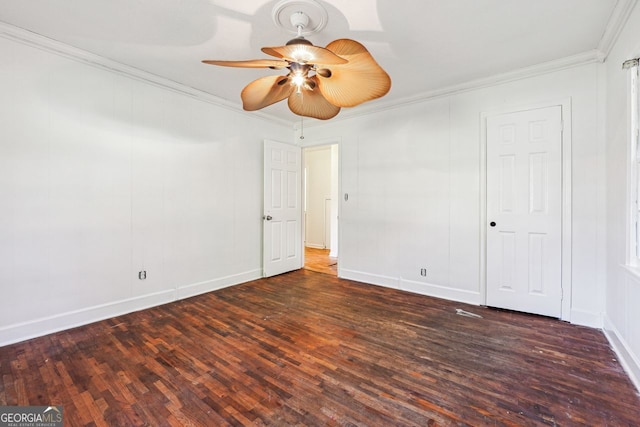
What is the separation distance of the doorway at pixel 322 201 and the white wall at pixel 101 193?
3.03 metres

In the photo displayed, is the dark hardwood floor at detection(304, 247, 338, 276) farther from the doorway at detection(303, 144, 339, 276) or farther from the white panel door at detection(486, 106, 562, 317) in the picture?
the white panel door at detection(486, 106, 562, 317)

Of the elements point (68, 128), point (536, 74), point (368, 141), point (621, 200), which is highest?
point (536, 74)

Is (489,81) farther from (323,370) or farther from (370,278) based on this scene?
(323,370)

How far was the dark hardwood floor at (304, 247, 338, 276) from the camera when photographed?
4889mm

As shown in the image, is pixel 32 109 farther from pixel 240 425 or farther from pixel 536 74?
pixel 536 74

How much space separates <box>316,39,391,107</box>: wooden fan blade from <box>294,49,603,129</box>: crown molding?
2052 millimetres

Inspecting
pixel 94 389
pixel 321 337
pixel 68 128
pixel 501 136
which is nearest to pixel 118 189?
pixel 68 128

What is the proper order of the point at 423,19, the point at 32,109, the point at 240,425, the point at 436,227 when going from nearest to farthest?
the point at 240,425
the point at 423,19
the point at 32,109
the point at 436,227

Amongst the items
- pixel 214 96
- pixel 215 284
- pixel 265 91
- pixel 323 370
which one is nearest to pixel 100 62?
pixel 214 96

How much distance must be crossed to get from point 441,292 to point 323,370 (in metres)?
2.12

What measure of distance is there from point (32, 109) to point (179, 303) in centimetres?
229

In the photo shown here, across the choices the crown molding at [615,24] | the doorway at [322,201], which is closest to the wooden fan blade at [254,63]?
the crown molding at [615,24]

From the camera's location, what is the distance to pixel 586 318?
8.78 feet

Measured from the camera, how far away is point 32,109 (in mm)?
2416
